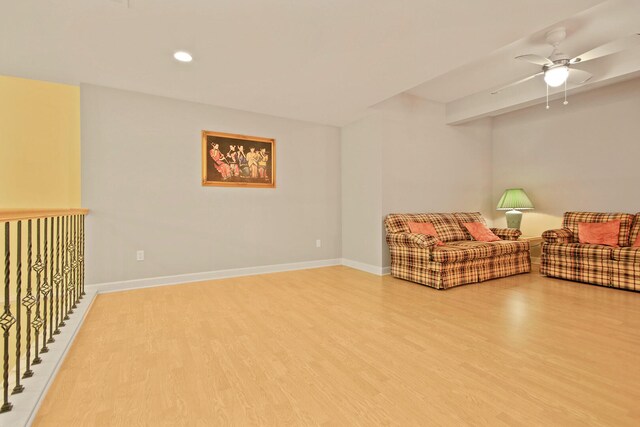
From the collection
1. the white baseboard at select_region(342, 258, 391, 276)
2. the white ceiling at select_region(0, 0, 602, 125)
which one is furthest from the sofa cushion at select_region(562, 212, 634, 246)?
the white ceiling at select_region(0, 0, 602, 125)

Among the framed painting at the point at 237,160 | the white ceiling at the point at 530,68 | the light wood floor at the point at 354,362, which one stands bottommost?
the light wood floor at the point at 354,362

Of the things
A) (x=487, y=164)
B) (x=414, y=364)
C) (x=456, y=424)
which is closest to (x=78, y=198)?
(x=414, y=364)

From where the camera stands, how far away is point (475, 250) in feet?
12.4

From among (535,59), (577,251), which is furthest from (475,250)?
(535,59)

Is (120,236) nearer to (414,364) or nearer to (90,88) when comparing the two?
(90,88)

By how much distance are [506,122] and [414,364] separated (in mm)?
5203

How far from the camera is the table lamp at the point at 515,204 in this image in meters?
4.79

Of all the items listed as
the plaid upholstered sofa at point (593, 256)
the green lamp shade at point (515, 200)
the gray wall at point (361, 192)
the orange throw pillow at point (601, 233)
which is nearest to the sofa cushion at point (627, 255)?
the plaid upholstered sofa at point (593, 256)

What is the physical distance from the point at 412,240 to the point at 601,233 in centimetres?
242

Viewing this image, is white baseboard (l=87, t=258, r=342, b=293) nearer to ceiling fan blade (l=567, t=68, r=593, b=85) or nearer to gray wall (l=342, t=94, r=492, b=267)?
gray wall (l=342, t=94, r=492, b=267)

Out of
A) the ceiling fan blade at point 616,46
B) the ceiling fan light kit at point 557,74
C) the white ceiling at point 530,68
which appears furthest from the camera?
the ceiling fan light kit at point 557,74

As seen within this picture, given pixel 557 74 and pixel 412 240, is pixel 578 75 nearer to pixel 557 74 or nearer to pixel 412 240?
pixel 557 74

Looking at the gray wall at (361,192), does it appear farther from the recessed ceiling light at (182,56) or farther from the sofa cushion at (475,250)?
the recessed ceiling light at (182,56)

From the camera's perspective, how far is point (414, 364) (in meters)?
1.86
